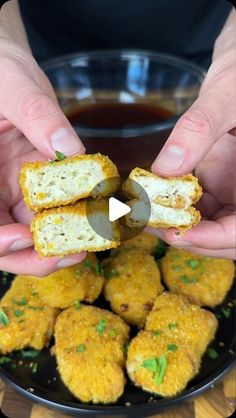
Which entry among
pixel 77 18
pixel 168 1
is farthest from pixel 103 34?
pixel 168 1

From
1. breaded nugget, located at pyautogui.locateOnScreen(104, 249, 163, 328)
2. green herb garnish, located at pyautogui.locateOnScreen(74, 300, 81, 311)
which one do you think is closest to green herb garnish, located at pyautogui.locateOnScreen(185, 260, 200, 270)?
breaded nugget, located at pyautogui.locateOnScreen(104, 249, 163, 328)

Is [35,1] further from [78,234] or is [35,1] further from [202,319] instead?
[202,319]

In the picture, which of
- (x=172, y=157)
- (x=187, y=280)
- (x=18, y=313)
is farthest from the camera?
(x=187, y=280)

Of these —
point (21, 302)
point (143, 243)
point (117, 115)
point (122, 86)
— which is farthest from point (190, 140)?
point (122, 86)

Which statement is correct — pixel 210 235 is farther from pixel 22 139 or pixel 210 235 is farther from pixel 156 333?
pixel 22 139

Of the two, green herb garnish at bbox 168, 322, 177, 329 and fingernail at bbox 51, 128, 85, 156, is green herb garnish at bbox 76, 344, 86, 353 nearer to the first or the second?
green herb garnish at bbox 168, 322, 177, 329

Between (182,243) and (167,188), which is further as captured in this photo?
(182,243)
